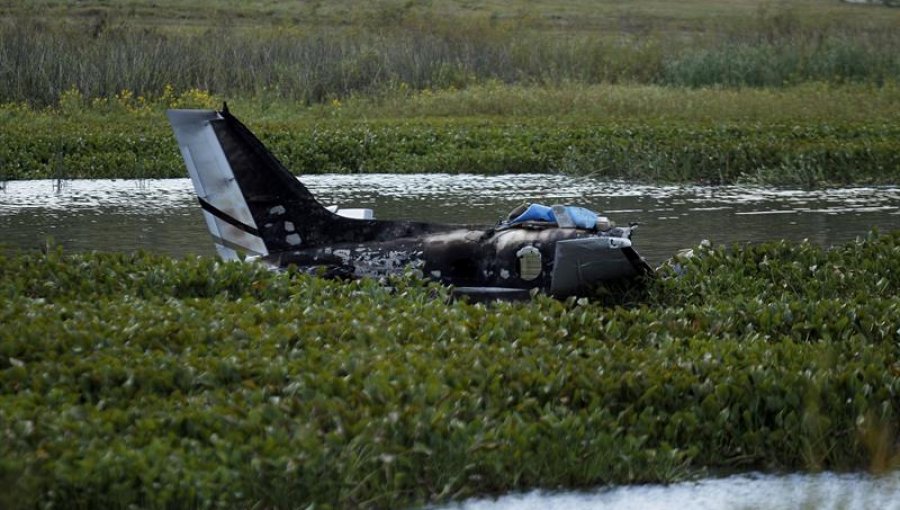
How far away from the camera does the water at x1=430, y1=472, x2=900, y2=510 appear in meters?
7.59

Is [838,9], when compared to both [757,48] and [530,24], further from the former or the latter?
[757,48]

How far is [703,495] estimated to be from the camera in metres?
7.86

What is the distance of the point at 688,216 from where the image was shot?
1973cm

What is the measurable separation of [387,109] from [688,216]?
41.0 ft

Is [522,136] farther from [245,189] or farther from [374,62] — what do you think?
[245,189]

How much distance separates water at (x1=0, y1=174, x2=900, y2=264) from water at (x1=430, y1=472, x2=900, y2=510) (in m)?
8.61

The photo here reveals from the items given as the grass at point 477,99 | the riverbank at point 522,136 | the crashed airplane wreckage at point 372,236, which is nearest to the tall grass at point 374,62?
the grass at point 477,99

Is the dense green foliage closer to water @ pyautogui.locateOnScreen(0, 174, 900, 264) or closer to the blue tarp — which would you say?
the blue tarp

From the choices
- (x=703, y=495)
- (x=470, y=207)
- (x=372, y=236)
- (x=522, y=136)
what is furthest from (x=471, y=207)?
(x=703, y=495)

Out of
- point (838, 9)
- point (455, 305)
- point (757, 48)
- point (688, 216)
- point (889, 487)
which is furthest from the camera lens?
point (838, 9)

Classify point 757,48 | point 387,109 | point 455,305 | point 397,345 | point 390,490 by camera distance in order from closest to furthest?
point 390,490 → point 397,345 → point 455,305 → point 387,109 → point 757,48

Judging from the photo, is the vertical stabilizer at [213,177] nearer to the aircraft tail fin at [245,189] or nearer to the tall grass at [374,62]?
the aircraft tail fin at [245,189]

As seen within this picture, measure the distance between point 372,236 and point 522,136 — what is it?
1299 centimetres

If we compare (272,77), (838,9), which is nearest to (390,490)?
(272,77)
